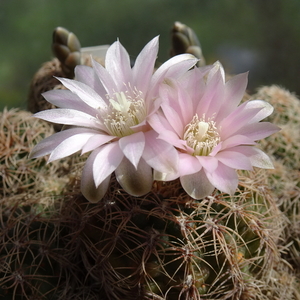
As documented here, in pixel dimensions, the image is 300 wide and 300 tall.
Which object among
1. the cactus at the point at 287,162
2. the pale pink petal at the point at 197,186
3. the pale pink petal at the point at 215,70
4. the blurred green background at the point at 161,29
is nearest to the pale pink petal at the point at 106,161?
the pale pink petal at the point at 197,186

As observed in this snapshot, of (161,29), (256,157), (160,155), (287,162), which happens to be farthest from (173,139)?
(161,29)

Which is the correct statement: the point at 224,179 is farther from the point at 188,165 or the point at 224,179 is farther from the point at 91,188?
the point at 91,188

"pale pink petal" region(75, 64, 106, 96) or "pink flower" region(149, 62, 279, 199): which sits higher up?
"pale pink petal" region(75, 64, 106, 96)

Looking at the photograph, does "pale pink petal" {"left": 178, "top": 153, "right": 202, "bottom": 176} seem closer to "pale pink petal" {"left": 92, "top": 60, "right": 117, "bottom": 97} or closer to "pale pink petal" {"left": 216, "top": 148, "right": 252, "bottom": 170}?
"pale pink petal" {"left": 216, "top": 148, "right": 252, "bottom": 170}

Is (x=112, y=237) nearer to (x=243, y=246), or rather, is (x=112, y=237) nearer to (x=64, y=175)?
(x=243, y=246)

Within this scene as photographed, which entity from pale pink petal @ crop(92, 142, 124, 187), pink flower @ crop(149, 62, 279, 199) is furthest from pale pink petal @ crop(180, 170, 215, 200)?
pale pink petal @ crop(92, 142, 124, 187)

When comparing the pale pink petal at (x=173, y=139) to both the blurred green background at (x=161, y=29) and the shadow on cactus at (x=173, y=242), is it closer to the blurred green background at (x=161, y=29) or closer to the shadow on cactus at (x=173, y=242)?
the shadow on cactus at (x=173, y=242)
